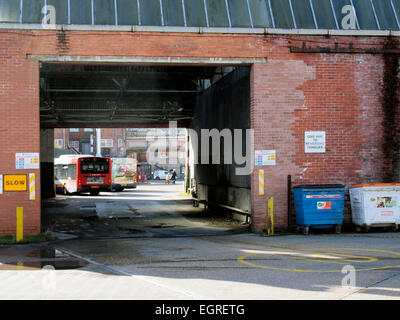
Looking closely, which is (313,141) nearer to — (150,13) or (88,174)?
(150,13)

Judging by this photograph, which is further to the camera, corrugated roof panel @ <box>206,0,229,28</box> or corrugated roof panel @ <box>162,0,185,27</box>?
corrugated roof panel @ <box>206,0,229,28</box>

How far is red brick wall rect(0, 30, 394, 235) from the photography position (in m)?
14.5

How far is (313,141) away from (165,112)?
1685 cm

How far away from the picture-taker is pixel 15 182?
47.5ft

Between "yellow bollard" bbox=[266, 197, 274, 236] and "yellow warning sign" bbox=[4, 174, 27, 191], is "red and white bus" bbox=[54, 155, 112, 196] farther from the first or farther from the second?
"yellow bollard" bbox=[266, 197, 274, 236]

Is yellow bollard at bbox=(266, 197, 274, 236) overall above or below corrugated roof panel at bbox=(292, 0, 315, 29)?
below

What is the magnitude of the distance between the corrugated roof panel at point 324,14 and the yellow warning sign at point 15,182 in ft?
30.9

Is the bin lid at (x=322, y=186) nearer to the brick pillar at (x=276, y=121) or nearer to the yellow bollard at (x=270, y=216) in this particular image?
→ the brick pillar at (x=276, y=121)

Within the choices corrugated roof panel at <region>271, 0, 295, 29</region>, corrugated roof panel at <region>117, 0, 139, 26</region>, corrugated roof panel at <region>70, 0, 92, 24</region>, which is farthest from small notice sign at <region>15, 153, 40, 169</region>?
corrugated roof panel at <region>271, 0, 295, 29</region>

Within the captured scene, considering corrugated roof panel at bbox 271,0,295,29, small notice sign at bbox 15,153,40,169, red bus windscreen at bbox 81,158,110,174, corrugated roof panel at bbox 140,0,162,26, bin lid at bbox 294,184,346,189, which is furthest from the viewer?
red bus windscreen at bbox 81,158,110,174

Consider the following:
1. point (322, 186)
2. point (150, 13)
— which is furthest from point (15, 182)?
point (322, 186)

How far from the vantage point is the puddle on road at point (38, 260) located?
1019 cm

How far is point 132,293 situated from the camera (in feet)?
25.4

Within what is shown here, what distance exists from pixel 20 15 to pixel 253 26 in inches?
253
